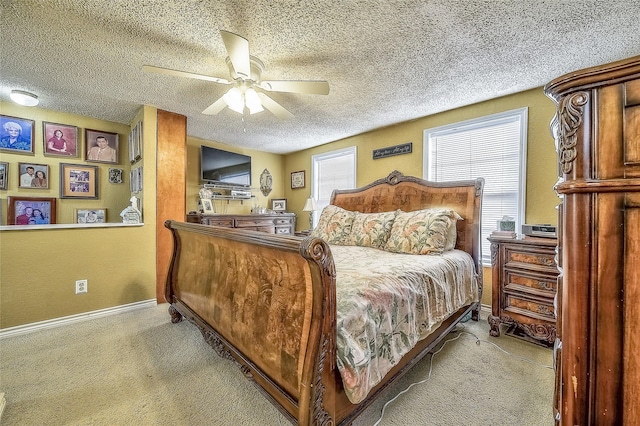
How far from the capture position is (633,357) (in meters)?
0.55

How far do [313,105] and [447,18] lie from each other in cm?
165

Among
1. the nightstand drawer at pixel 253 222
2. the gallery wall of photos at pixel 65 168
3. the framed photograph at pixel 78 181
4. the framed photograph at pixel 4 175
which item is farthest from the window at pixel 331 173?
the framed photograph at pixel 4 175

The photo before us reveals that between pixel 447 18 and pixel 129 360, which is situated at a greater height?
pixel 447 18

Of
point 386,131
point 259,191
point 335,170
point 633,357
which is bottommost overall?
point 633,357

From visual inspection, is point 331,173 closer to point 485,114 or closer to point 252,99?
point 485,114

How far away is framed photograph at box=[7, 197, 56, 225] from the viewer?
291 cm

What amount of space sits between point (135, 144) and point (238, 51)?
2541mm

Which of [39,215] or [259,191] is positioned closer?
[39,215]

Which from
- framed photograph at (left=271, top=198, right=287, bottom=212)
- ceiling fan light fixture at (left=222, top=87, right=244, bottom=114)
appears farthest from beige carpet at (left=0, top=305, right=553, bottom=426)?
framed photograph at (left=271, top=198, right=287, bottom=212)

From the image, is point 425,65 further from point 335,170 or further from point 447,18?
point 335,170

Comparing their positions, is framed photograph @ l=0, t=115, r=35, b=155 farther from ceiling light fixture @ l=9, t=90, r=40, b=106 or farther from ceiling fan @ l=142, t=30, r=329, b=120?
ceiling fan @ l=142, t=30, r=329, b=120

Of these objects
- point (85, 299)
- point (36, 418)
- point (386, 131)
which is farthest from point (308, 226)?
point (36, 418)

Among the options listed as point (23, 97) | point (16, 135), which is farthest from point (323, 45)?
point (16, 135)

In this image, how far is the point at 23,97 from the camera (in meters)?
2.54
